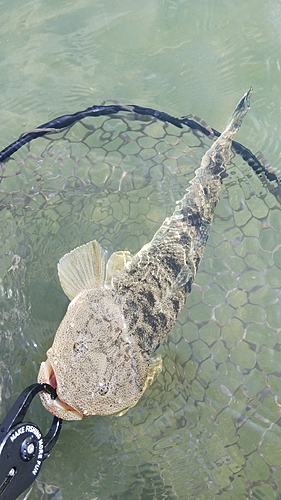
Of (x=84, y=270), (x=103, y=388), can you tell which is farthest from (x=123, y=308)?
(x=103, y=388)

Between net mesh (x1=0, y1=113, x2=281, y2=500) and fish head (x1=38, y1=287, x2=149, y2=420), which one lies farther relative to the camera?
net mesh (x1=0, y1=113, x2=281, y2=500)

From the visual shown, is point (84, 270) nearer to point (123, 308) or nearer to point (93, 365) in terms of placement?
point (123, 308)

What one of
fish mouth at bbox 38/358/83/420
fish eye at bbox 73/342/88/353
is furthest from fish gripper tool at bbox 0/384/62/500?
fish eye at bbox 73/342/88/353

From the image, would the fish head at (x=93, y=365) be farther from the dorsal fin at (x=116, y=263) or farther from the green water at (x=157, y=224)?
the green water at (x=157, y=224)

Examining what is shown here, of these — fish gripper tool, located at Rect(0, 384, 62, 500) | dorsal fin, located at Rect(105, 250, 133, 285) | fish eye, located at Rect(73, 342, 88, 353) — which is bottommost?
fish gripper tool, located at Rect(0, 384, 62, 500)

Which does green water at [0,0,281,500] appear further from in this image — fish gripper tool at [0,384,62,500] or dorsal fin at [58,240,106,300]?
fish gripper tool at [0,384,62,500]

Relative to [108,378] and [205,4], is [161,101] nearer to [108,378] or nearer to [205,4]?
[205,4]

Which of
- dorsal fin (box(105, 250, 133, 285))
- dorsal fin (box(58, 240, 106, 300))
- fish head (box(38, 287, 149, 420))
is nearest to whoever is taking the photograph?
fish head (box(38, 287, 149, 420))

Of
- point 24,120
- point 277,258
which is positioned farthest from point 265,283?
point 24,120
